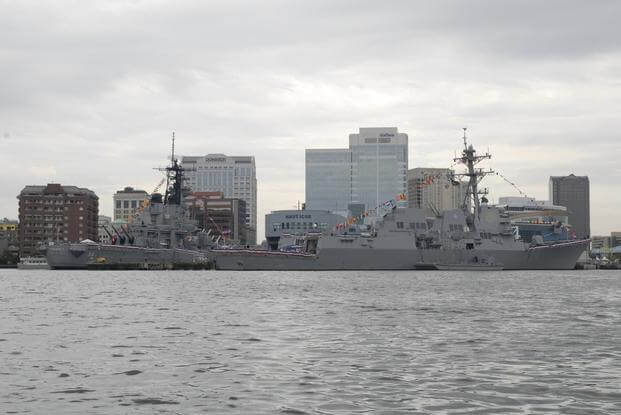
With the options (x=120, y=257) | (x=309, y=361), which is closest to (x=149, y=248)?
(x=120, y=257)

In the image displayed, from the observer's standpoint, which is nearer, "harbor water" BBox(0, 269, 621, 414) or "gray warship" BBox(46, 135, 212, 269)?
"harbor water" BBox(0, 269, 621, 414)

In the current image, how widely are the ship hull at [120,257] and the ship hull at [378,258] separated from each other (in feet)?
18.9

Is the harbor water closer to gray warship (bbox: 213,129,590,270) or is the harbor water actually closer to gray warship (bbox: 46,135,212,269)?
gray warship (bbox: 213,129,590,270)

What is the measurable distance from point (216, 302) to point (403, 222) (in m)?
82.5

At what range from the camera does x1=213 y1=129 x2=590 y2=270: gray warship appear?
406 feet

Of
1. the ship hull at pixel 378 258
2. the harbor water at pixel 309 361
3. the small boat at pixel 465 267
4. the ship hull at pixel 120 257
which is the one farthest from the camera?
the ship hull at pixel 120 257

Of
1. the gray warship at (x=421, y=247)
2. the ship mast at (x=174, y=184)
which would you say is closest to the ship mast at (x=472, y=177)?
the gray warship at (x=421, y=247)

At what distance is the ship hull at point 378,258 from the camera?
124m

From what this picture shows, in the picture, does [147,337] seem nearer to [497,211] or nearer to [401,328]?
[401,328]

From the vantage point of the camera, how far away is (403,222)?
413ft

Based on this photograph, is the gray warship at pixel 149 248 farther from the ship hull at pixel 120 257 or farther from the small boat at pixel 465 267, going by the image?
the small boat at pixel 465 267

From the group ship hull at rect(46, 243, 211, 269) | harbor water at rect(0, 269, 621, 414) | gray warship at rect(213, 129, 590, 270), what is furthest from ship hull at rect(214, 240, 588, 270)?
harbor water at rect(0, 269, 621, 414)

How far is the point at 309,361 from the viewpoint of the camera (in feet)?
70.4

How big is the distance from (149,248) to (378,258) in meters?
41.7
